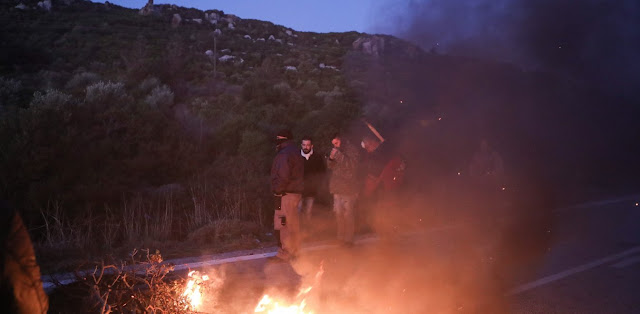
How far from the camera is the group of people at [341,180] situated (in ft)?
22.1

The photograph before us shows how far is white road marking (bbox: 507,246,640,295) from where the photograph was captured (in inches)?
245

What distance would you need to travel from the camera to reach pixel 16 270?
86.8 inches

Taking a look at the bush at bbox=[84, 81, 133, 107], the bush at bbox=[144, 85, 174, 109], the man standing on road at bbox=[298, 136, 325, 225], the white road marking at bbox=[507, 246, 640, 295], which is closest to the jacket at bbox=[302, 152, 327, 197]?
the man standing on road at bbox=[298, 136, 325, 225]

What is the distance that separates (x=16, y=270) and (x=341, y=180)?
5.67 m

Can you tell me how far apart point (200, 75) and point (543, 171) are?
1754cm

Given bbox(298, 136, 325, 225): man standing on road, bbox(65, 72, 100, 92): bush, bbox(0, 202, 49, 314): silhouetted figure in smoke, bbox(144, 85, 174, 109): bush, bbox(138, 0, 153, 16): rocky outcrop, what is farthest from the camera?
bbox(138, 0, 153, 16): rocky outcrop

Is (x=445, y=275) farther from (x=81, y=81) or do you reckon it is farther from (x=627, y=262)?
(x=81, y=81)

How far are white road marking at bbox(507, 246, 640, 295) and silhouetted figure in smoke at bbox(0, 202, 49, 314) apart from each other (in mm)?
5230

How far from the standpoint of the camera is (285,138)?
6.93 metres

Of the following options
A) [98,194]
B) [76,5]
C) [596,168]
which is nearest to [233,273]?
[98,194]

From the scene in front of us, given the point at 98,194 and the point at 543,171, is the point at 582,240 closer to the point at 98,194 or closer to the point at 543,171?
the point at 98,194

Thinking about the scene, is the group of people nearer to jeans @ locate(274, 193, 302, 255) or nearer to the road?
jeans @ locate(274, 193, 302, 255)

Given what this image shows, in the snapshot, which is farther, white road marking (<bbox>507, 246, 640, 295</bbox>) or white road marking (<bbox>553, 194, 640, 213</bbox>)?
white road marking (<bbox>553, 194, 640, 213</bbox>)

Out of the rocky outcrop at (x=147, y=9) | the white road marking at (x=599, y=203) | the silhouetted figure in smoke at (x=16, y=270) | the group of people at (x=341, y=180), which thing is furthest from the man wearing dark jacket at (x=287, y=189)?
the rocky outcrop at (x=147, y=9)
